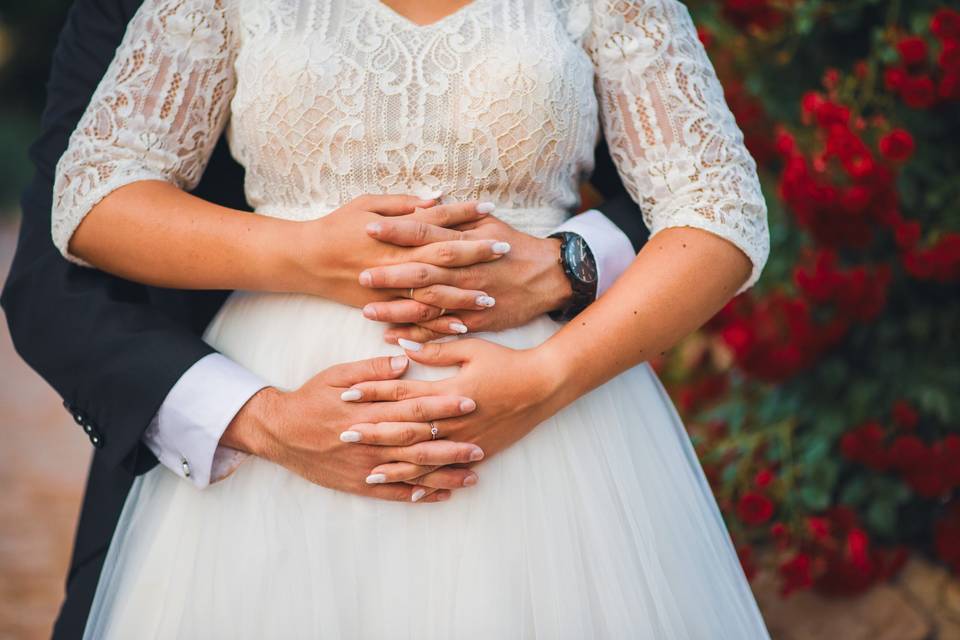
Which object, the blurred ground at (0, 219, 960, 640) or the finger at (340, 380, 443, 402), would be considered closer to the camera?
the finger at (340, 380, 443, 402)

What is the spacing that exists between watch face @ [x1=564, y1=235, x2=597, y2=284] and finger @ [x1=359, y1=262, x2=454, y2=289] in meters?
0.27

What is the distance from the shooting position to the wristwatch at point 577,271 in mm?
1559

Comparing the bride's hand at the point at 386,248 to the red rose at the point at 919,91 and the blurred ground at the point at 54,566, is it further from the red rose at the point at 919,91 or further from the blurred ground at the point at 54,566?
the blurred ground at the point at 54,566

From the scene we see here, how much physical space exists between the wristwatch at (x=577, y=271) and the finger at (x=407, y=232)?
227 mm

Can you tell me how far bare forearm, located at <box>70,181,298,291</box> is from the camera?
1465 mm

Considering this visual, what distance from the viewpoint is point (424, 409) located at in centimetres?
134

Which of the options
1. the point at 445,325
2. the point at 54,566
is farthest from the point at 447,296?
the point at 54,566

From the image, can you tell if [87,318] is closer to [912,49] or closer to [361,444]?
[361,444]

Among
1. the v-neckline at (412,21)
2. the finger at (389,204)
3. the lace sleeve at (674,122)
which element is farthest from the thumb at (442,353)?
the v-neckline at (412,21)

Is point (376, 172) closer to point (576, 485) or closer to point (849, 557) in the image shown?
point (576, 485)

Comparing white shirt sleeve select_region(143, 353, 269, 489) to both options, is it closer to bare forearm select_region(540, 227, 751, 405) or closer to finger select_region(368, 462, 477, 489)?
finger select_region(368, 462, 477, 489)

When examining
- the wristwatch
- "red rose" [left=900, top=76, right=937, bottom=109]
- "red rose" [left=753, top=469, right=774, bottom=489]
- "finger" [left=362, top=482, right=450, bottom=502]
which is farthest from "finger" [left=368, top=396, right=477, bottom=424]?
"red rose" [left=900, top=76, right=937, bottom=109]

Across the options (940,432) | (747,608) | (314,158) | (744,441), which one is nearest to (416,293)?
(314,158)

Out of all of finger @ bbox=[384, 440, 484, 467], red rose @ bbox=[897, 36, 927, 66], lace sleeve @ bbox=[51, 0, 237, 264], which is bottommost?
red rose @ bbox=[897, 36, 927, 66]
